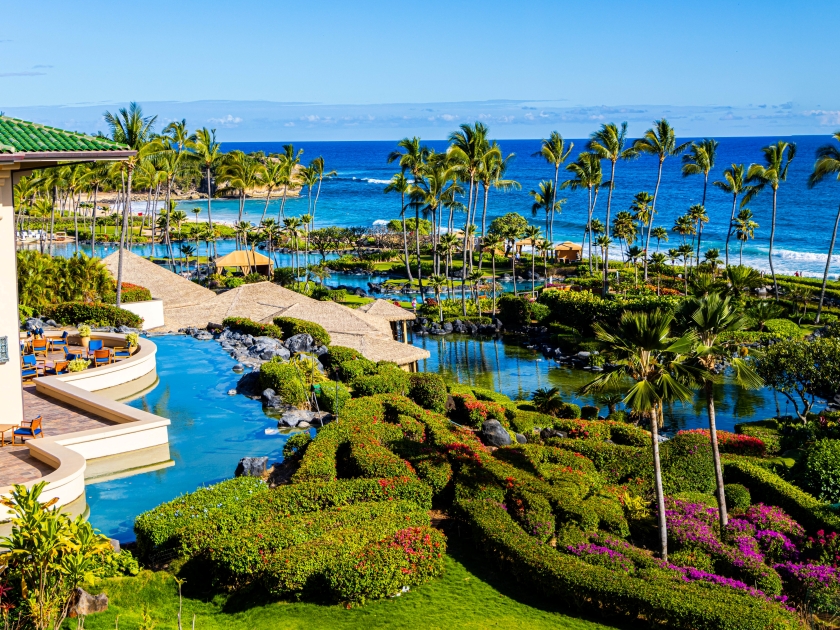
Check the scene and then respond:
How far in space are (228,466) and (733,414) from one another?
66.2 ft

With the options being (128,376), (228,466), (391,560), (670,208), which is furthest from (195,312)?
(670,208)

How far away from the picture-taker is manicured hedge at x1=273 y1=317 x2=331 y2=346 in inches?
1275

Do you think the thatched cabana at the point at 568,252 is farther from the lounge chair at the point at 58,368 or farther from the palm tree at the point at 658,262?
the lounge chair at the point at 58,368

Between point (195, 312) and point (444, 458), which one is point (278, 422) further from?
point (195, 312)

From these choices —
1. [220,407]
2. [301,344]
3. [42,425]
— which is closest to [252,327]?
[301,344]

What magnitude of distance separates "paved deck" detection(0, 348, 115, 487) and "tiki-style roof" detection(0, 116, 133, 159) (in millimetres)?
6482

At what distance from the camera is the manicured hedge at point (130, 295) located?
3503cm

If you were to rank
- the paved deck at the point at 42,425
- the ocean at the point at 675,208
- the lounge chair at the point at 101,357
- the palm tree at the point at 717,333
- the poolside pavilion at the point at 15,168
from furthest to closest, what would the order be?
the ocean at the point at 675,208 → the lounge chair at the point at 101,357 → the poolside pavilion at the point at 15,168 → the paved deck at the point at 42,425 → the palm tree at the point at 717,333

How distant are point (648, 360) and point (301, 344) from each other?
19.7 metres

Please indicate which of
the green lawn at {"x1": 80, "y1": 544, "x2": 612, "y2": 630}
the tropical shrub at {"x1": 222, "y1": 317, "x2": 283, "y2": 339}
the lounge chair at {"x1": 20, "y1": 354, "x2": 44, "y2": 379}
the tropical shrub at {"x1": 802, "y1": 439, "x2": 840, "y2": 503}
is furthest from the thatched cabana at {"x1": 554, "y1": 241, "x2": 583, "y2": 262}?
the green lawn at {"x1": 80, "y1": 544, "x2": 612, "y2": 630}

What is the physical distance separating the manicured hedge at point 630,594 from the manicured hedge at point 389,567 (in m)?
1.32

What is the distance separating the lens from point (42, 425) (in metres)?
19.0

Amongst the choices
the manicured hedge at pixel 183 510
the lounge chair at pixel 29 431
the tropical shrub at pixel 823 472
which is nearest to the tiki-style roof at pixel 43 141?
the lounge chair at pixel 29 431

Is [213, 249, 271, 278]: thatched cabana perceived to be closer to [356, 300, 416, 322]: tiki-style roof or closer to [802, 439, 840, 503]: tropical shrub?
[356, 300, 416, 322]: tiki-style roof
